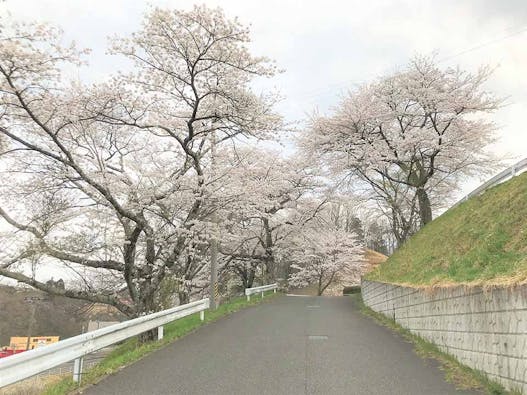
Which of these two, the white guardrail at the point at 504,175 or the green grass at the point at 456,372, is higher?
the white guardrail at the point at 504,175

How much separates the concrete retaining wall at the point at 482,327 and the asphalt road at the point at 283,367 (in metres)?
0.53

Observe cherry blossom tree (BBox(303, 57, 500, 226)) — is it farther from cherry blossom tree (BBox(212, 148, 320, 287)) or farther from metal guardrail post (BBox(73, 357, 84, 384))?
metal guardrail post (BBox(73, 357, 84, 384))

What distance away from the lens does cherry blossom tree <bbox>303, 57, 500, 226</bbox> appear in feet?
71.4

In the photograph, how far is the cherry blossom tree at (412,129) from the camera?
21.8 m

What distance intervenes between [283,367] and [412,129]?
1874 cm

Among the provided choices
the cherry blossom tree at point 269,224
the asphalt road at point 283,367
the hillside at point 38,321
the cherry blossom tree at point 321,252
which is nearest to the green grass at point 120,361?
the asphalt road at point 283,367

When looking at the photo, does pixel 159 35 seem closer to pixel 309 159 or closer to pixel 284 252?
pixel 309 159

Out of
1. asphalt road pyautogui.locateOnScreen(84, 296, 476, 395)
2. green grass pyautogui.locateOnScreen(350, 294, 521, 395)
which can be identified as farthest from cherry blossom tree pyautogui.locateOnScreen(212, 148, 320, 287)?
green grass pyautogui.locateOnScreen(350, 294, 521, 395)

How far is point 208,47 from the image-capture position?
35.7ft

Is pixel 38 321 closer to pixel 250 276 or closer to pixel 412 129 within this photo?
pixel 250 276

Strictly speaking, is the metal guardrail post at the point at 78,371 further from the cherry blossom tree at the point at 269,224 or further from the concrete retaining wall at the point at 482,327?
the cherry blossom tree at the point at 269,224

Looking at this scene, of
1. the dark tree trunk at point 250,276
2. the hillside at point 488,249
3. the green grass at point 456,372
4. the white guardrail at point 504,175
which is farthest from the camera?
the dark tree trunk at point 250,276

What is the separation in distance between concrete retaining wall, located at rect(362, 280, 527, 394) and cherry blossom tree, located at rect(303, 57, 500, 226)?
48.3ft

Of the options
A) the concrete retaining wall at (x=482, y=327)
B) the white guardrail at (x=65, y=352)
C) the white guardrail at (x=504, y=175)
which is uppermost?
the white guardrail at (x=504, y=175)
